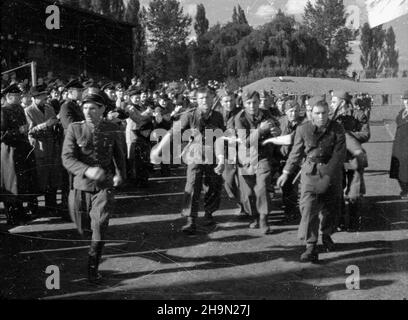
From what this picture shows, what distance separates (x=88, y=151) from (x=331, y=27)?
362cm

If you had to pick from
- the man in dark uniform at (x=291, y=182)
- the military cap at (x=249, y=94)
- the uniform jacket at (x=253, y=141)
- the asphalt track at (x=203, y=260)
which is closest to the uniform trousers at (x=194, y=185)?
the asphalt track at (x=203, y=260)

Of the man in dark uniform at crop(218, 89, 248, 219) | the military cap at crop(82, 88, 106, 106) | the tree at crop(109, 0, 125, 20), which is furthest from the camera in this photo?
the tree at crop(109, 0, 125, 20)

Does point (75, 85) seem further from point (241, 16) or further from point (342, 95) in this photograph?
point (342, 95)

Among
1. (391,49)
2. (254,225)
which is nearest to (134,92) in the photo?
(254,225)

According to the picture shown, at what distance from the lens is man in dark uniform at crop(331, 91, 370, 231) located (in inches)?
247

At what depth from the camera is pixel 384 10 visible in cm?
532

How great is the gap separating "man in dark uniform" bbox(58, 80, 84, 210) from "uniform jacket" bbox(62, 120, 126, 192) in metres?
1.71

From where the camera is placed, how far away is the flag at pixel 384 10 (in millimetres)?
5273

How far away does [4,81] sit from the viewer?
665 cm

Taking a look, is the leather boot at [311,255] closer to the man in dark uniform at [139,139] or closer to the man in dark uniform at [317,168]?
the man in dark uniform at [317,168]

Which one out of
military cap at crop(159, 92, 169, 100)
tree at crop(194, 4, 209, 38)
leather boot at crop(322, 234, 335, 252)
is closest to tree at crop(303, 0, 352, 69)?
tree at crop(194, 4, 209, 38)

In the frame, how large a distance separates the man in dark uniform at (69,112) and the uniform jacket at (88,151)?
67.5 inches

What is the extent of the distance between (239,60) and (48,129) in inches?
114

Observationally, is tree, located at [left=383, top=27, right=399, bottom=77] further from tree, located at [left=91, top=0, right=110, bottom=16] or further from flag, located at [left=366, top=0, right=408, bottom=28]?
tree, located at [left=91, top=0, right=110, bottom=16]
